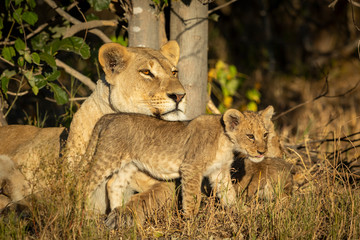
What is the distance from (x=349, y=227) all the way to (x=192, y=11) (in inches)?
112

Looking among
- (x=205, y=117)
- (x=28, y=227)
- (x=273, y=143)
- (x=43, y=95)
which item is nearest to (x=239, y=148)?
(x=205, y=117)

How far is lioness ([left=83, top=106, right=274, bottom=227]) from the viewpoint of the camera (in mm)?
4109

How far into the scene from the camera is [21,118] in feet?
23.9

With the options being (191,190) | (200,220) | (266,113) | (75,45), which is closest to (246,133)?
(266,113)

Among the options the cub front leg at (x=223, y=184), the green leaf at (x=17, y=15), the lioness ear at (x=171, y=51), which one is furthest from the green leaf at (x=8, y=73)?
the cub front leg at (x=223, y=184)

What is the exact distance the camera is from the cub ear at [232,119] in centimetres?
413

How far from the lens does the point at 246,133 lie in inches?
163

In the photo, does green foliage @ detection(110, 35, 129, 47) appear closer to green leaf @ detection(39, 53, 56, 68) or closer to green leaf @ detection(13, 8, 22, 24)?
→ green leaf @ detection(39, 53, 56, 68)

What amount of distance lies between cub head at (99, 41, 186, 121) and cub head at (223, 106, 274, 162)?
49 centimetres

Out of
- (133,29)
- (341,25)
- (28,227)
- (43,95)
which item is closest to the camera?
(28,227)

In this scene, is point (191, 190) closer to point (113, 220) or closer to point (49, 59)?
point (113, 220)

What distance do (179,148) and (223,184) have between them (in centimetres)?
52

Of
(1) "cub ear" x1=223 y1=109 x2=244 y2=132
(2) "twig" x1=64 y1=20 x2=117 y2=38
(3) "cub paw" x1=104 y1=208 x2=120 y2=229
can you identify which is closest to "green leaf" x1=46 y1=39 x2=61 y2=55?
(2) "twig" x1=64 y1=20 x2=117 y2=38

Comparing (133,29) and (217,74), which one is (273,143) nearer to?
(133,29)
